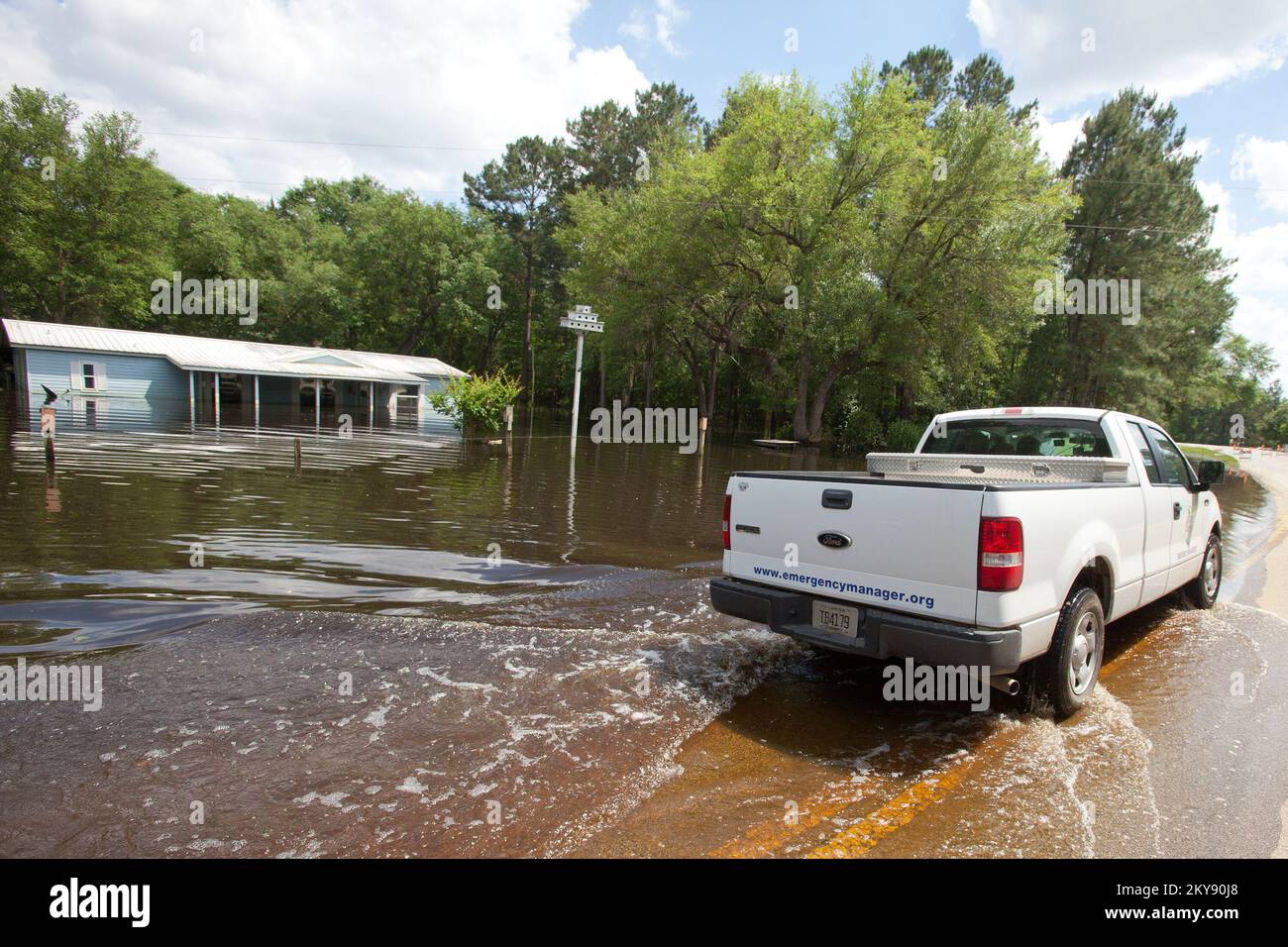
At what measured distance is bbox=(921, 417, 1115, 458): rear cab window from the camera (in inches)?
211

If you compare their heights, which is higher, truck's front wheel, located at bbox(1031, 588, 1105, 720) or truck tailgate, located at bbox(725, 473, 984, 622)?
truck tailgate, located at bbox(725, 473, 984, 622)

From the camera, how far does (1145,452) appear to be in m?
5.41

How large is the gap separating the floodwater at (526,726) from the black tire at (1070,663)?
15 cm

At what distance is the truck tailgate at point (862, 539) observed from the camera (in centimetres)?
353

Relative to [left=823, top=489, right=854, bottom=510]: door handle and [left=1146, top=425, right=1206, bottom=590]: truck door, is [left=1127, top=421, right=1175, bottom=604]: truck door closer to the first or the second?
[left=1146, top=425, right=1206, bottom=590]: truck door

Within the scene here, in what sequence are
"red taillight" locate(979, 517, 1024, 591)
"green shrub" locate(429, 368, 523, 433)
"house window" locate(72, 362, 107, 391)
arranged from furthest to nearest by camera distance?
1. "house window" locate(72, 362, 107, 391)
2. "green shrub" locate(429, 368, 523, 433)
3. "red taillight" locate(979, 517, 1024, 591)

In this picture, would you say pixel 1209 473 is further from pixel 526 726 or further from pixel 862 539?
pixel 526 726

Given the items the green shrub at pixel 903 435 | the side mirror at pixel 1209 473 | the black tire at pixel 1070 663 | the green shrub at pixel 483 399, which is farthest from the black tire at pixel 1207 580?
the green shrub at pixel 903 435

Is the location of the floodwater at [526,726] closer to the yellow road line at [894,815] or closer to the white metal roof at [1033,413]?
the yellow road line at [894,815]

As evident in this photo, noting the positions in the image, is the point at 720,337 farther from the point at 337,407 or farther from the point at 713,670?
the point at 713,670

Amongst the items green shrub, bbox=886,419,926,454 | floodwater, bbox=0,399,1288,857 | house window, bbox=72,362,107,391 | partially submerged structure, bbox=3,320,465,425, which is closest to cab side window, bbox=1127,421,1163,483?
floodwater, bbox=0,399,1288,857

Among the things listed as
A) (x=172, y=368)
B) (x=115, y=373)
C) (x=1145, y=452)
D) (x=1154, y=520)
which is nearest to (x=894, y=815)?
(x=1154, y=520)

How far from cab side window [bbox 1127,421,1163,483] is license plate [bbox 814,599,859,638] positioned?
3047mm

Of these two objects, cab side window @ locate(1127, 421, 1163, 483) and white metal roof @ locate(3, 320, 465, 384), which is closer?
cab side window @ locate(1127, 421, 1163, 483)
